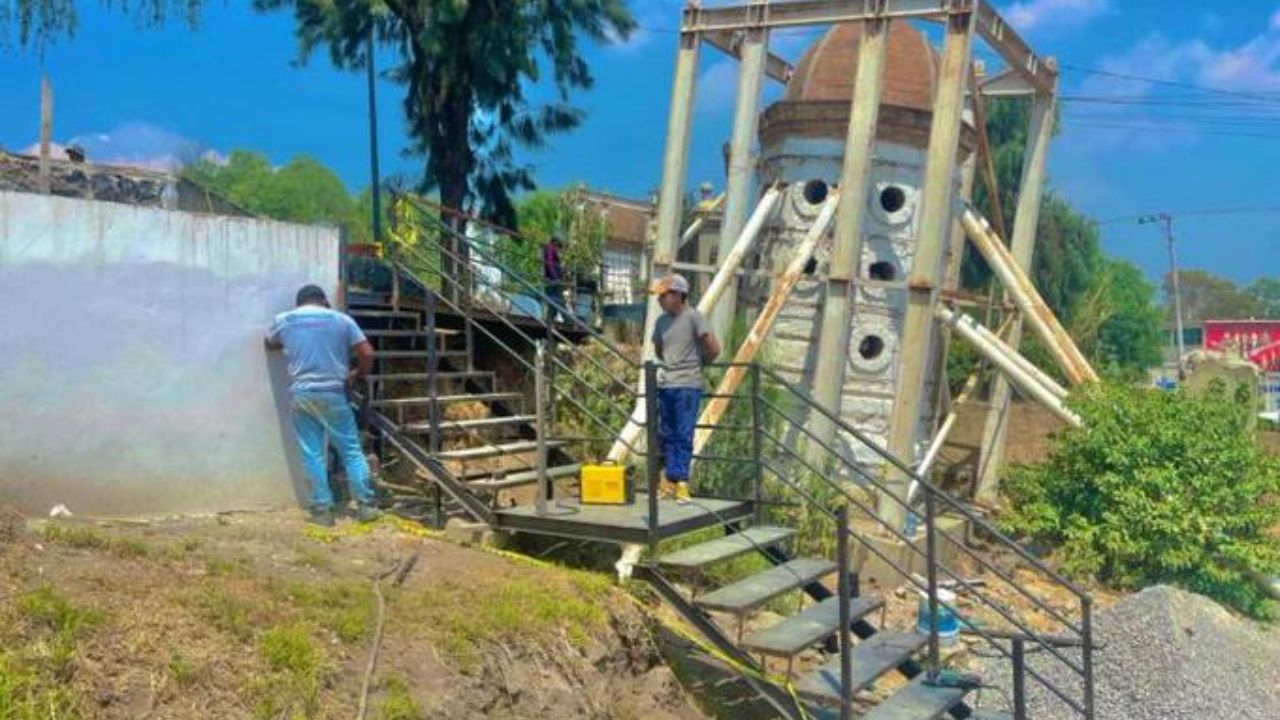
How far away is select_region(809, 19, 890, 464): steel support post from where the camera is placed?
12.9 m

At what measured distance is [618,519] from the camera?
22.6 ft

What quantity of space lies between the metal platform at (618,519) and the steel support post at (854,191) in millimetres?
5602

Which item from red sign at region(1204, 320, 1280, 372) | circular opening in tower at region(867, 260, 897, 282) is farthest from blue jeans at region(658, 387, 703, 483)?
red sign at region(1204, 320, 1280, 372)

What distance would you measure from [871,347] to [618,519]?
9.29m

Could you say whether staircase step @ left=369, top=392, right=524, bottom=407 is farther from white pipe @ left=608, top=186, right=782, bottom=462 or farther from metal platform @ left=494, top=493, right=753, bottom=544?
white pipe @ left=608, top=186, right=782, bottom=462

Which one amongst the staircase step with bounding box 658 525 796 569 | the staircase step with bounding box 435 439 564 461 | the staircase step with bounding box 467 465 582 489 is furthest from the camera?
the staircase step with bounding box 435 439 564 461

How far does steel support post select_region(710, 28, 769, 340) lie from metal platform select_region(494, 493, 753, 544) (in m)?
6.65

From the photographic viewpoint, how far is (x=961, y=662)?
32.3ft

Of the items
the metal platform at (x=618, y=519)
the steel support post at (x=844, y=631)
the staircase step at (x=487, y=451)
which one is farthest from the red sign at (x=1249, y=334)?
the steel support post at (x=844, y=631)

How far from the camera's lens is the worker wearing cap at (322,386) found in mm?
7223

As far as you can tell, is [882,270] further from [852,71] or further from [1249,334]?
[1249,334]

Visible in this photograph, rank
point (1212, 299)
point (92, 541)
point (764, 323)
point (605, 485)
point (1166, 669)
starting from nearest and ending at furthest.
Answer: point (92, 541), point (605, 485), point (1166, 669), point (764, 323), point (1212, 299)

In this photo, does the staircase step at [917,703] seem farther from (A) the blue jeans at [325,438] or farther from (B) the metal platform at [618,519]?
(A) the blue jeans at [325,438]

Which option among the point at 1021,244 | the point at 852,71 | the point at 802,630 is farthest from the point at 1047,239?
the point at 802,630
